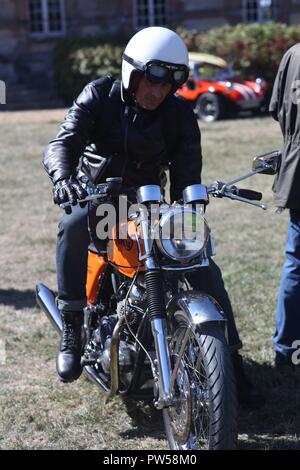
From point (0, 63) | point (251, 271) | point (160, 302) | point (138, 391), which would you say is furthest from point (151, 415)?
point (0, 63)

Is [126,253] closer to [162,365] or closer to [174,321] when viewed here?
[174,321]

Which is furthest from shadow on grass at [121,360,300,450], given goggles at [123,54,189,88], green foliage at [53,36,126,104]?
green foliage at [53,36,126,104]

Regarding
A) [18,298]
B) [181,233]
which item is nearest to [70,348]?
[181,233]

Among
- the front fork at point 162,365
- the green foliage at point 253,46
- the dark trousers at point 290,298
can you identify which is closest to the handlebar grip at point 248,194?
the front fork at point 162,365

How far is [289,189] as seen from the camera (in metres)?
4.87

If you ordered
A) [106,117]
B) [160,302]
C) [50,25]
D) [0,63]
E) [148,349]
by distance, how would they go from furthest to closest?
[50,25] < [0,63] < [106,117] < [148,349] < [160,302]

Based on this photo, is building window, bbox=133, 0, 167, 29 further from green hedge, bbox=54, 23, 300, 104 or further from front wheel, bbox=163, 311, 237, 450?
front wheel, bbox=163, 311, 237, 450

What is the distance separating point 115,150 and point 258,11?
27442 mm

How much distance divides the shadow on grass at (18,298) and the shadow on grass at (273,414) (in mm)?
2038

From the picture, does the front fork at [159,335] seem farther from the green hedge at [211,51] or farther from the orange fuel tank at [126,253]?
the green hedge at [211,51]

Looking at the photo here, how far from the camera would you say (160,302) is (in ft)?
12.1

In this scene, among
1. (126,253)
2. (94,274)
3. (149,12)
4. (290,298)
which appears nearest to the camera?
(126,253)
